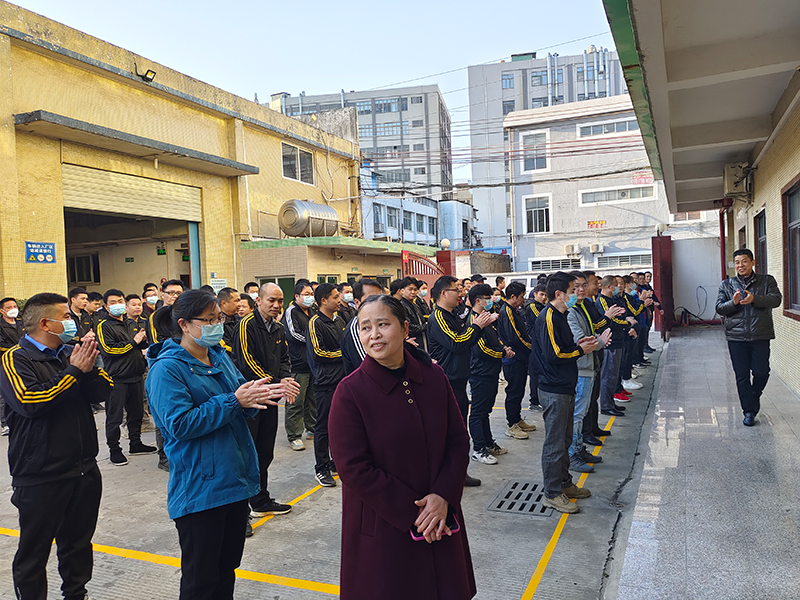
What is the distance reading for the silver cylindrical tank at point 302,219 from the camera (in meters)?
17.4

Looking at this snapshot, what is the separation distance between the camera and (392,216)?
42656 mm

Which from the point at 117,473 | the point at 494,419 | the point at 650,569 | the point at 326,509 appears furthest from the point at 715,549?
the point at 117,473

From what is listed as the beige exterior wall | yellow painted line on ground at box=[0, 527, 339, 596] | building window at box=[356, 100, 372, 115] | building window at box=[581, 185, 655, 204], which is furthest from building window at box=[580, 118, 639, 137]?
building window at box=[356, 100, 372, 115]

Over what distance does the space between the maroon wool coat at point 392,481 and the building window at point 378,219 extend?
3807 centimetres

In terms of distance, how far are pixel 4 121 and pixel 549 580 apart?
469 inches

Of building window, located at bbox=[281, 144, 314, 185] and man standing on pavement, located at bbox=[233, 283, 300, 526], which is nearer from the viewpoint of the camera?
man standing on pavement, located at bbox=[233, 283, 300, 526]

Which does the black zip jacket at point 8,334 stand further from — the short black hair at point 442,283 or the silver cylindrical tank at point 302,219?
the silver cylindrical tank at point 302,219

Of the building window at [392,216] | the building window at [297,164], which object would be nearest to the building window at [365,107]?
the building window at [392,216]

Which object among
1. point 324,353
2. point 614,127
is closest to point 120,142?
point 324,353

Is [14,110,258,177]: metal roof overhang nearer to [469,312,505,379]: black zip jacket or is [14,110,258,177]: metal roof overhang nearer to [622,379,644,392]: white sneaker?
[469,312,505,379]: black zip jacket

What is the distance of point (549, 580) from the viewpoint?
A: 148 inches

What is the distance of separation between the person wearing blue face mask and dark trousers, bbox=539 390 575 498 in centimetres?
475

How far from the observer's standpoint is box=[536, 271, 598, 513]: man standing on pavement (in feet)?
16.1

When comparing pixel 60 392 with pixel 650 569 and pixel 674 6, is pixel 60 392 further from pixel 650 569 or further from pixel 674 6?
pixel 674 6
